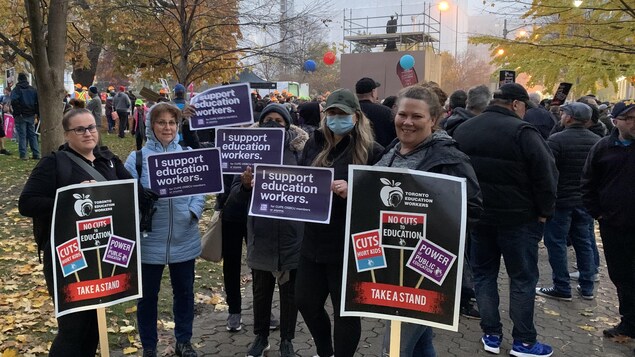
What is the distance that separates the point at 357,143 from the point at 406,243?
3.22ft

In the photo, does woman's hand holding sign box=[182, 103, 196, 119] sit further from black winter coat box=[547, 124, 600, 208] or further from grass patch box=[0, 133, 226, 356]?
black winter coat box=[547, 124, 600, 208]

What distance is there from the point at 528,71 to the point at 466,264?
15.5 ft

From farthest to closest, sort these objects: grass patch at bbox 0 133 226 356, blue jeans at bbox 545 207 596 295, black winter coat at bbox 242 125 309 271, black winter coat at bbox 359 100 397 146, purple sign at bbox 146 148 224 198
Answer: black winter coat at bbox 359 100 397 146, blue jeans at bbox 545 207 596 295, grass patch at bbox 0 133 226 356, black winter coat at bbox 242 125 309 271, purple sign at bbox 146 148 224 198

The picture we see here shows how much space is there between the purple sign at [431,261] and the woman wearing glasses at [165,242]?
197cm

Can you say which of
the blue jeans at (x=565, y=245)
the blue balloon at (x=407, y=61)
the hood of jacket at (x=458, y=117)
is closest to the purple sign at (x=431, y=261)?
the hood of jacket at (x=458, y=117)

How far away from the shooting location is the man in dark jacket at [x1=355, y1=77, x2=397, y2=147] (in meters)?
6.25

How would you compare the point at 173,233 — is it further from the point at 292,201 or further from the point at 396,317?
the point at 396,317

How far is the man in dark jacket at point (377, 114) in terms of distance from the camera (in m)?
6.25

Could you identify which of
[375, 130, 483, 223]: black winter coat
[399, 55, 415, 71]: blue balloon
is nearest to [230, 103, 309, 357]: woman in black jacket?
[375, 130, 483, 223]: black winter coat

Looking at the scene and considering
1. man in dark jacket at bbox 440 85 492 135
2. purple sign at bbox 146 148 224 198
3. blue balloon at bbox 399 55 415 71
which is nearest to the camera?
purple sign at bbox 146 148 224 198

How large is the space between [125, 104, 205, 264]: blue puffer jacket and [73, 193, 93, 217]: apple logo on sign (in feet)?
2.48

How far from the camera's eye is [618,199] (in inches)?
180

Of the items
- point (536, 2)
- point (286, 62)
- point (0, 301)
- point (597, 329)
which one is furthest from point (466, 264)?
point (286, 62)

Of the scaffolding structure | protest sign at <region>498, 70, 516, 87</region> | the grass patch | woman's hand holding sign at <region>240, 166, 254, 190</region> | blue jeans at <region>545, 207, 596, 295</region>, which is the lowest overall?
the grass patch
